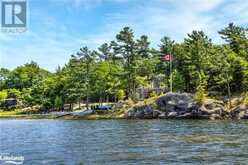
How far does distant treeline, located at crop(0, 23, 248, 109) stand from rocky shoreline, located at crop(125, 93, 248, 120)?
4602 mm

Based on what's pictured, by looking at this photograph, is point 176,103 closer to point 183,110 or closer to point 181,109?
point 181,109

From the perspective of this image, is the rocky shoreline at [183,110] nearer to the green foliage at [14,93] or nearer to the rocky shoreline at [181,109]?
the rocky shoreline at [181,109]

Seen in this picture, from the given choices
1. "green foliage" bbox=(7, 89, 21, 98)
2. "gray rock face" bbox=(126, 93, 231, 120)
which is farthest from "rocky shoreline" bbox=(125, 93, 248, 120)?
"green foliage" bbox=(7, 89, 21, 98)

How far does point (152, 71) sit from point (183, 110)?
132 ft

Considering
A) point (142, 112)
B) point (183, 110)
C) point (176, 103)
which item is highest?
point (176, 103)

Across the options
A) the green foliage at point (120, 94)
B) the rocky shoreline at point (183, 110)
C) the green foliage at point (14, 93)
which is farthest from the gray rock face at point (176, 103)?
the green foliage at point (14, 93)

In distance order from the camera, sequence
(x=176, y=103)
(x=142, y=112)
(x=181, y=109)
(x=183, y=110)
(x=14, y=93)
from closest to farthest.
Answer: (x=183, y=110) < (x=181, y=109) < (x=176, y=103) < (x=142, y=112) < (x=14, y=93)

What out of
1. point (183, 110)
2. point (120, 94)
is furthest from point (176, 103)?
point (120, 94)

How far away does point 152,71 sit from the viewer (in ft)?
438

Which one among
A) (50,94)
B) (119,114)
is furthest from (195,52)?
(50,94)

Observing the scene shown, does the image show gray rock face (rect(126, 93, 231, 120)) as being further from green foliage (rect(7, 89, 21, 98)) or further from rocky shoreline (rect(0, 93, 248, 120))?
green foliage (rect(7, 89, 21, 98))

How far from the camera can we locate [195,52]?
10725 centimetres

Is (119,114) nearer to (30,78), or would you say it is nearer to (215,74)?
(215,74)

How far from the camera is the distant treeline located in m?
105
